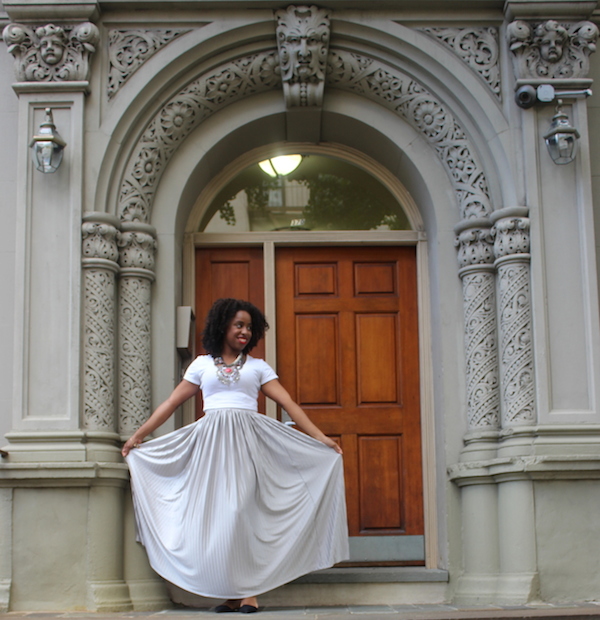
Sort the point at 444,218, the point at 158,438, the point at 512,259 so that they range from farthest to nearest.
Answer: the point at 444,218 < the point at 512,259 < the point at 158,438

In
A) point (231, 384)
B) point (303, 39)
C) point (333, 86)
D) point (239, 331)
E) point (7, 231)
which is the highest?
point (303, 39)

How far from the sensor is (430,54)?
733 cm

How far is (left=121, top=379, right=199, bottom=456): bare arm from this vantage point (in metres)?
6.50

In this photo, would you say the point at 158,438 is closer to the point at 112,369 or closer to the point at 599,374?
the point at 112,369

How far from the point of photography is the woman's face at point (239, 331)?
639cm

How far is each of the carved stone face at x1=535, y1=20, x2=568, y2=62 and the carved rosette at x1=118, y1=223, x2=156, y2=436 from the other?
3.23 m

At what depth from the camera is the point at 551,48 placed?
23.5 ft

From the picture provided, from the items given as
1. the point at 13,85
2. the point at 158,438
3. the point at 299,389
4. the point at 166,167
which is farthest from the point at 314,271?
the point at 13,85

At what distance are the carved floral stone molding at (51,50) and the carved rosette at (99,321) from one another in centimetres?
114

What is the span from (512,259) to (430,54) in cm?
170

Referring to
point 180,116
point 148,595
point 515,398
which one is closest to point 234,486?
point 148,595

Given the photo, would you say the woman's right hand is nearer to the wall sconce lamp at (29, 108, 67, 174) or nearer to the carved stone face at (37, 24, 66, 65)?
the wall sconce lamp at (29, 108, 67, 174)

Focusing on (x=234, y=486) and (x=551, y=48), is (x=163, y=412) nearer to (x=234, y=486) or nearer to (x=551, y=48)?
(x=234, y=486)

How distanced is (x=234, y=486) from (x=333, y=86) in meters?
3.33
